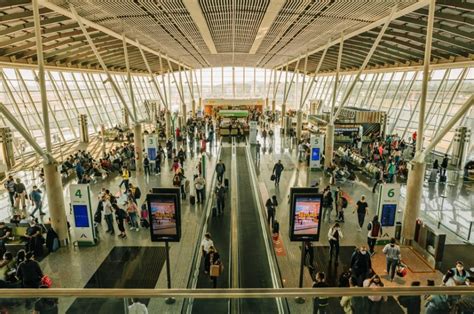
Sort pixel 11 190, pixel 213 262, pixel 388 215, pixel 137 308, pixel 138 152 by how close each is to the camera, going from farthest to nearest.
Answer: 1. pixel 138 152
2. pixel 11 190
3. pixel 388 215
4. pixel 213 262
5. pixel 137 308

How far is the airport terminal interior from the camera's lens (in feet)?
12.5

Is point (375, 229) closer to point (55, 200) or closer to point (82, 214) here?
point (82, 214)

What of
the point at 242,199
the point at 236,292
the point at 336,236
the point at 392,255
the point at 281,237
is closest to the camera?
the point at 236,292

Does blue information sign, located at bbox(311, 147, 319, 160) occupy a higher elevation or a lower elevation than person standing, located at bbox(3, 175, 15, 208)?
higher

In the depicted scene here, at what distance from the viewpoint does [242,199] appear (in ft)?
56.4

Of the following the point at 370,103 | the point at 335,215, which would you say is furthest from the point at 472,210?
the point at 370,103

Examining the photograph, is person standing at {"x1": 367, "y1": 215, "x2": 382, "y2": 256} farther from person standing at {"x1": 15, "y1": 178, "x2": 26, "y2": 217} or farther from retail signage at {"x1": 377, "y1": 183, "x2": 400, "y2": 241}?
person standing at {"x1": 15, "y1": 178, "x2": 26, "y2": 217}

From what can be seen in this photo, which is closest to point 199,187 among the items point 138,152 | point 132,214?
point 132,214

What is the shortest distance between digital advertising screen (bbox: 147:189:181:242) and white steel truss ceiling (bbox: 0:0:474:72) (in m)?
8.72

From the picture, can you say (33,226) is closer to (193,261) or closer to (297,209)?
(193,261)

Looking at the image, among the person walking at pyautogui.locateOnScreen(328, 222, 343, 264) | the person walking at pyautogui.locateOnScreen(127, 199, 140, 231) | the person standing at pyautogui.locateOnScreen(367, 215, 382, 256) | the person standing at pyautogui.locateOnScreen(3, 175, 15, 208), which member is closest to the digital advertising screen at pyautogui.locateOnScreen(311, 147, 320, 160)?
the person standing at pyautogui.locateOnScreen(367, 215, 382, 256)

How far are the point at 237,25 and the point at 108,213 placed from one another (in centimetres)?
1539

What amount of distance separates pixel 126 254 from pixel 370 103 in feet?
132

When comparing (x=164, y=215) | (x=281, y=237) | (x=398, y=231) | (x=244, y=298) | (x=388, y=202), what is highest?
(x=244, y=298)
